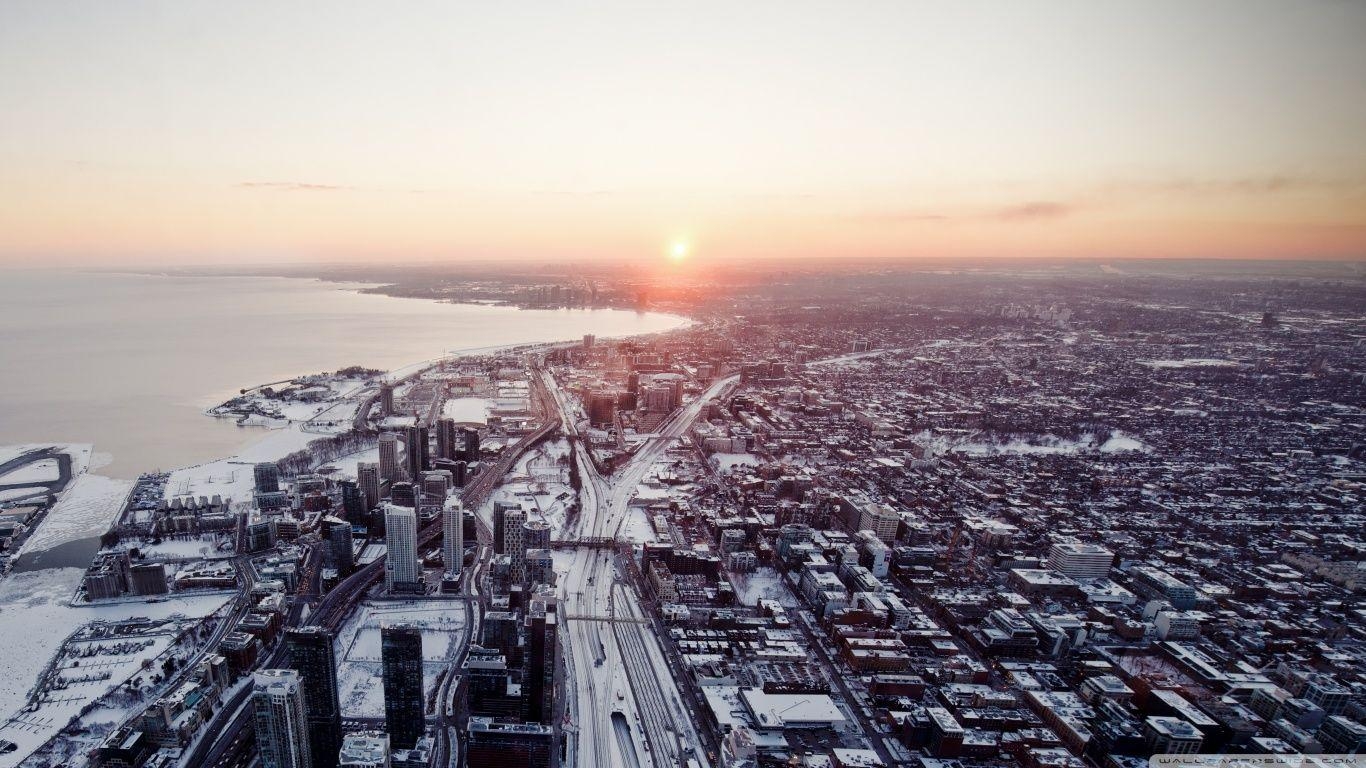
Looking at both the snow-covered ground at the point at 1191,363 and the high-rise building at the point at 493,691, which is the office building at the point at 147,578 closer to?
the high-rise building at the point at 493,691

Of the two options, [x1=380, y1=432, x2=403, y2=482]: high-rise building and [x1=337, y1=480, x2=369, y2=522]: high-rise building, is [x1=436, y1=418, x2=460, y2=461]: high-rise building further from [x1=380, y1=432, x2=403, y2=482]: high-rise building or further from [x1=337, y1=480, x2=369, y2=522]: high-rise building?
[x1=337, y1=480, x2=369, y2=522]: high-rise building

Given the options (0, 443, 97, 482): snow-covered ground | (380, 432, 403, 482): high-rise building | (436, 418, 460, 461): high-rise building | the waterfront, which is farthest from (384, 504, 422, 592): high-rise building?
(0, 443, 97, 482): snow-covered ground

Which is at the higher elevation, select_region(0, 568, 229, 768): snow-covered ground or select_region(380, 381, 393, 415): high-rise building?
select_region(380, 381, 393, 415): high-rise building

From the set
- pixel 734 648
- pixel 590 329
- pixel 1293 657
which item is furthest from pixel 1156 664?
pixel 590 329

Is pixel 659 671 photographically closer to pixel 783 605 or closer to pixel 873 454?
pixel 783 605

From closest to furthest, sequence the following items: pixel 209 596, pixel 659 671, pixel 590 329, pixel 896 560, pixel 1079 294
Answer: pixel 659 671
pixel 209 596
pixel 896 560
pixel 590 329
pixel 1079 294

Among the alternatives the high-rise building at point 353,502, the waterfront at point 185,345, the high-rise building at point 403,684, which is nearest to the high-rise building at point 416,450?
the high-rise building at point 353,502

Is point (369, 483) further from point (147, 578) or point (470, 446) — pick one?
point (147, 578)
